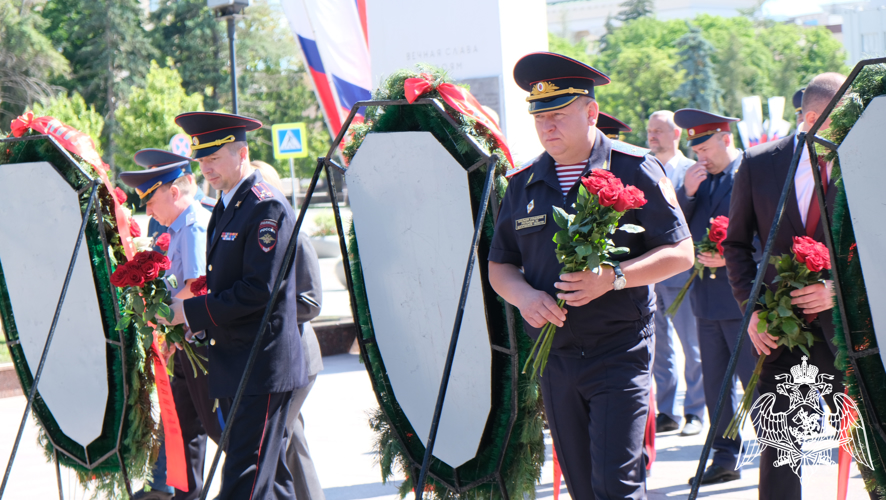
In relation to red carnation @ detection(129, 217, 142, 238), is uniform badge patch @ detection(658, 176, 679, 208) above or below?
above

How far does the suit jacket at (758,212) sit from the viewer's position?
348 centimetres

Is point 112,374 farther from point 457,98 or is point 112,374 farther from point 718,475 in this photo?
point 718,475

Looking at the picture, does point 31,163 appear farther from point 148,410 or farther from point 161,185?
point 148,410

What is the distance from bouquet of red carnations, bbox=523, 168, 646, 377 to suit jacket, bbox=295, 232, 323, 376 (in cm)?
170

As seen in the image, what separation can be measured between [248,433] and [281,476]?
1.31 feet

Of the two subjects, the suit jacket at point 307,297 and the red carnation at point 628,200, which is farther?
the suit jacket at point 307,297

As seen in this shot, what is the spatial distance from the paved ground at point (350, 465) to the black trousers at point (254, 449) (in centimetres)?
62

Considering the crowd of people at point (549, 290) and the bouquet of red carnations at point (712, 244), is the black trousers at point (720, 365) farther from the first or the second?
the bouquet of red carnations at point (712, 244)

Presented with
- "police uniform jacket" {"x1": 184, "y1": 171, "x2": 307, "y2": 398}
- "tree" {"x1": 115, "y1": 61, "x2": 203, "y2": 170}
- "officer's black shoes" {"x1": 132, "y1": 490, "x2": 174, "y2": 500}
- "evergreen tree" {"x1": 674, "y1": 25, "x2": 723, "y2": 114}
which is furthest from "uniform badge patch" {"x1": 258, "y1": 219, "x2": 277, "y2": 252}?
"evergreen tree" {"x1": 674, "y1": 25, "x2": 723, "y2": 114}

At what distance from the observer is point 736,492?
4848 millimetres

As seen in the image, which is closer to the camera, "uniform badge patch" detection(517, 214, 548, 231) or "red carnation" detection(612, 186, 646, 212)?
"red carnation" detection(612, 186, 646, 212)

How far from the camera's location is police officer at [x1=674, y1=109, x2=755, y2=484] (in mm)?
5066

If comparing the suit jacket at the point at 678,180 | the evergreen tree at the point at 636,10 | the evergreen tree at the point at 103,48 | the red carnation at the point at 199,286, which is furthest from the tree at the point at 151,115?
the evergreen tree at the point at 636,10

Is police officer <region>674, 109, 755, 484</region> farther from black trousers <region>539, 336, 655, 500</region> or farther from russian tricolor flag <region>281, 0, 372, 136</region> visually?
russian tricolor flag <region>281, 0, 372, 136</region>
